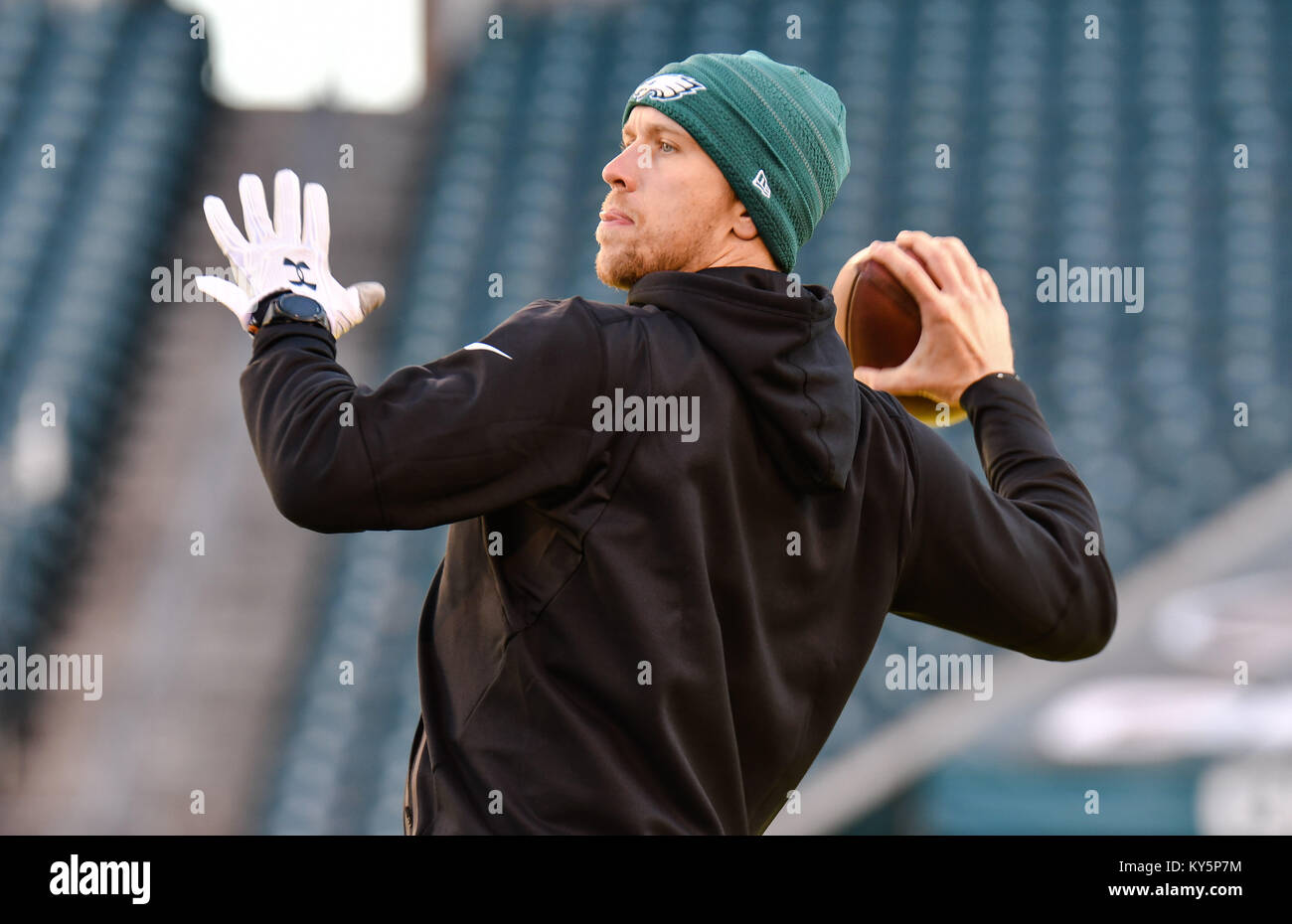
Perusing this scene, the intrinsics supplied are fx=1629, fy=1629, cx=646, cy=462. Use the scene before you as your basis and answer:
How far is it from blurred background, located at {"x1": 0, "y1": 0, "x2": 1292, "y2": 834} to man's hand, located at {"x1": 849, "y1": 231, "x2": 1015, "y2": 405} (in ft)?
7.43

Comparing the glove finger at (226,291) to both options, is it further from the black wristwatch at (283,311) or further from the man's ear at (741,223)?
the man's ear at (741,223)

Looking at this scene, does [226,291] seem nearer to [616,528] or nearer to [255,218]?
[255,218]

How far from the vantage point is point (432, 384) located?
107cm

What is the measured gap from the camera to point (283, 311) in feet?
3.73

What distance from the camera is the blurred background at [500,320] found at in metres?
4.43

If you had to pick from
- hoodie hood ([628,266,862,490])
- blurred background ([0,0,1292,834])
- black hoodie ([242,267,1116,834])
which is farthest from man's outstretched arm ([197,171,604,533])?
blurred background ([0,0,1292,834])

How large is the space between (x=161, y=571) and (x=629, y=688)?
486cm

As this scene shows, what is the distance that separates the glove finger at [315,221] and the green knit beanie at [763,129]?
0.86ft

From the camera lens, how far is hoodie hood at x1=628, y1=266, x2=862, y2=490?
116 cm

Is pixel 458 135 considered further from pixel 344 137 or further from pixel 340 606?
pixel 340 606

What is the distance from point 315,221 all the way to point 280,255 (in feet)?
0.14
